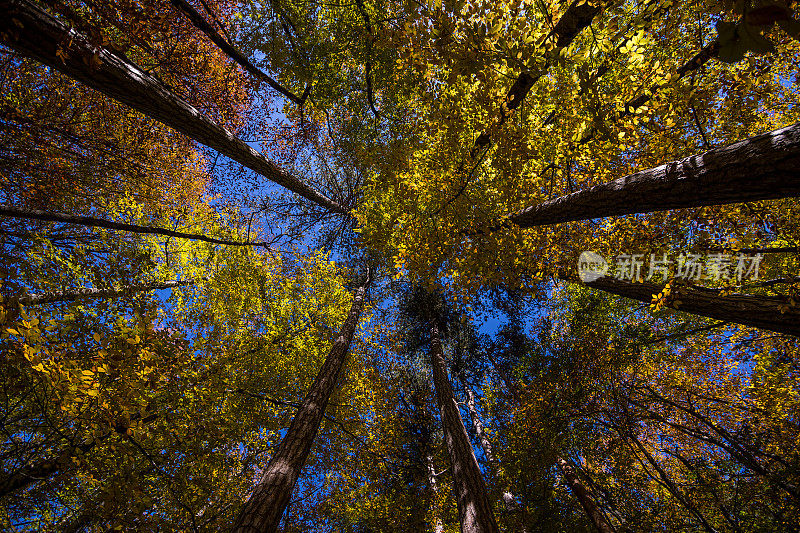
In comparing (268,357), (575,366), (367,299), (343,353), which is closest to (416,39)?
(343,353)

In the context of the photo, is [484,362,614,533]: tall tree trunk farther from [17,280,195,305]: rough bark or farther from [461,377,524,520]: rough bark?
[17,280,195,305]: rough bark

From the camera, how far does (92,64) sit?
9.11ft

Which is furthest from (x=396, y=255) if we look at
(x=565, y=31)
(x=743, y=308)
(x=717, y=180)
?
(x=743, y=308)

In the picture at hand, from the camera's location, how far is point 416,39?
10.2 feet

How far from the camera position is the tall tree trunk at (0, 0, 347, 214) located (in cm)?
253

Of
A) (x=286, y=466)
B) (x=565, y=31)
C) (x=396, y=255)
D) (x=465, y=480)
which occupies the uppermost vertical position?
(x=565, y=31)

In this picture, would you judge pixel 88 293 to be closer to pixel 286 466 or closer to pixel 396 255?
pixel 286 466

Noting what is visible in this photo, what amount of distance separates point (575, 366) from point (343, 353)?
243 inches

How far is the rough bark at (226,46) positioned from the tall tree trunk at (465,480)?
838 centimetres

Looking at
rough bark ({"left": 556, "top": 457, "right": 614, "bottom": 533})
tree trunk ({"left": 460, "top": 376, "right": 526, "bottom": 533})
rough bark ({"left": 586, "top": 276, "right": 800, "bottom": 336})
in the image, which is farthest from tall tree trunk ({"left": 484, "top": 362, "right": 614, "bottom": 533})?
rough bark ({"left": 586, "top": 276, "right": 800, "bottom": 336})

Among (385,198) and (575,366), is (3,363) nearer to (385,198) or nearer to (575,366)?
(385,198)

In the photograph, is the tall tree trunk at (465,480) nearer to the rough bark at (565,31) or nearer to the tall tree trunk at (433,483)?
the tall tree trunk at (433,483)

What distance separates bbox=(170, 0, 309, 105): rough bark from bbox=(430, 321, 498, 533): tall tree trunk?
8.38m

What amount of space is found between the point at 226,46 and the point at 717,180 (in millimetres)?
7892
